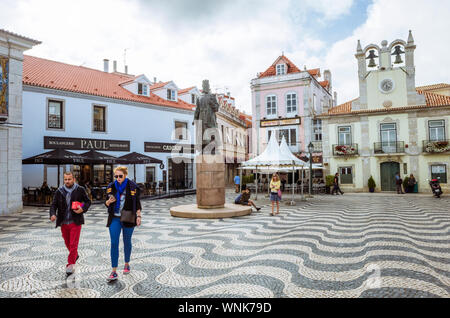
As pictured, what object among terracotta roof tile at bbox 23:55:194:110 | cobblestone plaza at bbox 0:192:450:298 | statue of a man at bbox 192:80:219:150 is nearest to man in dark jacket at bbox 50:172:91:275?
cobblestone plaza at bbox 0:192:450:298

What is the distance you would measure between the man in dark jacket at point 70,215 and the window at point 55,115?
15526mm

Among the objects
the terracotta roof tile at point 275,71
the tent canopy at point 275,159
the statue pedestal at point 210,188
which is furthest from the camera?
the terracotta roof tile at point 275,71

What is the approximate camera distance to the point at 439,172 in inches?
887

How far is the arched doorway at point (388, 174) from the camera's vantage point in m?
23.8

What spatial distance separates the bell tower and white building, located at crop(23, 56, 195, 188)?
48.5ft

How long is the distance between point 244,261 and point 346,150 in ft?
71.7

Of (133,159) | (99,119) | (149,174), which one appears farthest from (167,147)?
(133,159)

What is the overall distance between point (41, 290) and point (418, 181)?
2539 cm

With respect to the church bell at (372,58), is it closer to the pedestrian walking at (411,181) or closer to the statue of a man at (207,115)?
the pedestrian walking at (411,181)

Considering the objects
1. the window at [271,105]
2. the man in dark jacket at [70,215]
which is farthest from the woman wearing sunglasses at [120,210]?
the window at [271,105]

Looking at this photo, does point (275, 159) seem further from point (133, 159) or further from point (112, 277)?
point (112, 277)

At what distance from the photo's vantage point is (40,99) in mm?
17609
